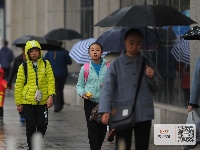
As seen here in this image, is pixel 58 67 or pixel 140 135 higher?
pixel 140 135

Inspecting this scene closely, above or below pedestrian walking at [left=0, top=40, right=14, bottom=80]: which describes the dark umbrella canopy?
above

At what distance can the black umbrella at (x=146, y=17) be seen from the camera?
11766mm

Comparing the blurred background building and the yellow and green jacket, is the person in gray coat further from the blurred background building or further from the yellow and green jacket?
the blurred background building

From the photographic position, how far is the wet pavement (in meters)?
14.8

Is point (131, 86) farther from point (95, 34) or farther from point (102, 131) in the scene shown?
point (95, 34)

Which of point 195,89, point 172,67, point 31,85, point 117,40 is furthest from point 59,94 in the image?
point 195,89

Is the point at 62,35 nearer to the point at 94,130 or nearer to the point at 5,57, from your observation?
the point at 94,130

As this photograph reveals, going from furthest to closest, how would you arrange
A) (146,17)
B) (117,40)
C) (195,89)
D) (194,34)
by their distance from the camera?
(117,40) → (195,89) → (194,34) → (146,17)

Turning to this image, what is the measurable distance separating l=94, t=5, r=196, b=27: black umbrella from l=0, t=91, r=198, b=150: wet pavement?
9.32 ft

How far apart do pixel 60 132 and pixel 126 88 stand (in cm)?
800

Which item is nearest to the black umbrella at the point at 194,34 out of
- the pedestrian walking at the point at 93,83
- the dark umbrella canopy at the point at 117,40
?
the dark umbrella canopy at the point at 117,40

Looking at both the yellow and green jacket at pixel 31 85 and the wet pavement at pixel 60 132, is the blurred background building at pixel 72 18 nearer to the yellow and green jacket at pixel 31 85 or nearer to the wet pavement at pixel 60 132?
the wet pavement at pixel 60 132

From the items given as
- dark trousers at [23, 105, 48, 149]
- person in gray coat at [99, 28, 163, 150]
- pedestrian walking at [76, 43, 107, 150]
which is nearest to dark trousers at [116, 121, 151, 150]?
person in gray coat at [99, 28, 163, 150]

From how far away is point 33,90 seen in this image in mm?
13094
